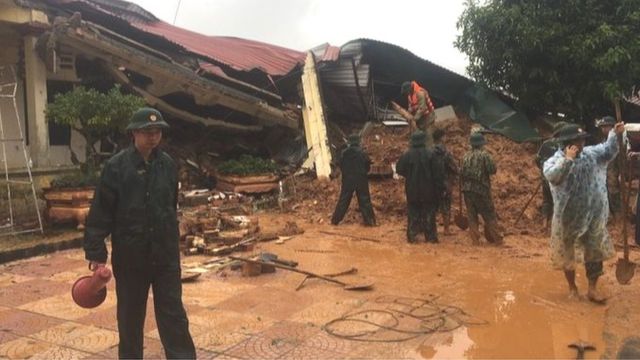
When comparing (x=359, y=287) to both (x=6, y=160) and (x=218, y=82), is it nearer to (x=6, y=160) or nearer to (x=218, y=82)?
(x=6, y=160)

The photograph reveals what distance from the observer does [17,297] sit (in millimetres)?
6418

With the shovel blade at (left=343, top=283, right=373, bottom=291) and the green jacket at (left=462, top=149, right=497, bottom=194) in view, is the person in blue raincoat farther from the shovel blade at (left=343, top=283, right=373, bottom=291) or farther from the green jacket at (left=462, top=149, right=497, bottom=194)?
the green jacket at (left=462, top=149, right=497, bottom=194)

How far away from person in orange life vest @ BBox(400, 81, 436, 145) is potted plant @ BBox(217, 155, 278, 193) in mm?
3860

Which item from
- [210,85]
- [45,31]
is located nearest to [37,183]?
[45,31]

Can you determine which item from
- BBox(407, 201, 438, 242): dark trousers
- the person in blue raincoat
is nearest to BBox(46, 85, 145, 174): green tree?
BBox(407, 201, 438, 242): dark trousers

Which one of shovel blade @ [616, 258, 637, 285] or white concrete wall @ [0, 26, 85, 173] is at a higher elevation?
white concrete wall @ [0, 26, 85, 173]

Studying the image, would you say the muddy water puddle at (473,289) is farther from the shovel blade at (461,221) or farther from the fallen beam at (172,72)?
the fallen beam at (172,72)

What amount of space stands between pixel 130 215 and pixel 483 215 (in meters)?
6.52

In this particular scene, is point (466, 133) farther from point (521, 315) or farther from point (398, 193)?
point (521, 315)

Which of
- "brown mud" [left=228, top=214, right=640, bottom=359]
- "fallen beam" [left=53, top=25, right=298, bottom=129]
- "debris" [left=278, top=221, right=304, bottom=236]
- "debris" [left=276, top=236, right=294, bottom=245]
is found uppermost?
"fallen beam" [left=53, top=25, right=298, bottom=129]

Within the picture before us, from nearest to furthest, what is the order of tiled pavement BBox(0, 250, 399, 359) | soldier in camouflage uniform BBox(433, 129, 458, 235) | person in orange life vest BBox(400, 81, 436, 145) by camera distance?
1. tiled pavement BBox(0, 250, 399, 359)
2. soldier in camouflage uniform BBox(433, 129, 458, 235)
3. person in orange life vest BBox(400, 81, 436, 145)

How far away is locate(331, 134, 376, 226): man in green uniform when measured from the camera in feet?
36.1

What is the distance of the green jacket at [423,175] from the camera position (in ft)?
31.0

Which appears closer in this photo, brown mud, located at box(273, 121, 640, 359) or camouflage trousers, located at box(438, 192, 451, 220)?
brown mud, located at box(273, 121, 640, 359)
